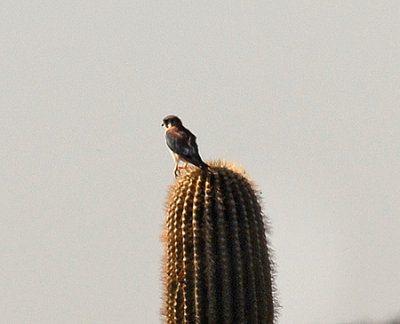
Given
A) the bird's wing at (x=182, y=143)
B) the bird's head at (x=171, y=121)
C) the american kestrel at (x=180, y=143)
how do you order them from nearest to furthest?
1. the american kestrel at (x=180, y=143)
2. the bird's wing at (x=182, y=143)
3. the bird's head at (x=171, y=121)

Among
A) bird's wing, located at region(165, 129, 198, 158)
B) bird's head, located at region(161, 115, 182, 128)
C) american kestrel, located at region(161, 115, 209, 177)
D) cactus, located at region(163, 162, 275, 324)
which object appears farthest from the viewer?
bird's head, located at region(161, 115, 182, 128)

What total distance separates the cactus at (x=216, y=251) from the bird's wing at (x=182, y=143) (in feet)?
1.13

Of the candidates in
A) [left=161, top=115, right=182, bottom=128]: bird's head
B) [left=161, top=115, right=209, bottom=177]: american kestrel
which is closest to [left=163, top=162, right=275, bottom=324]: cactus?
[left=161, top=115, right=209, bottom=177]: american kestrel

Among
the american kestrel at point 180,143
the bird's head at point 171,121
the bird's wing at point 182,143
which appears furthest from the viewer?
the bird's head at point 171,121

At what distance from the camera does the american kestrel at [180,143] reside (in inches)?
365

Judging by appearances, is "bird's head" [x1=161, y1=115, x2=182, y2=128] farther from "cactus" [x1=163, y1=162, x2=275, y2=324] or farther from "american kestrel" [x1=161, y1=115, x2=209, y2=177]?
"cactus" [x1=163, y1=162, x2=275, y2=324]

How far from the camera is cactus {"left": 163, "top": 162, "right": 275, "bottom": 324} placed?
8781 mm

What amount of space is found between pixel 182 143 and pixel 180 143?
3cm

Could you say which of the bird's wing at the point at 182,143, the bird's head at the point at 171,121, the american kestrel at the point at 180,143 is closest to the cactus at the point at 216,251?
the american kestrel at the point at 180,143

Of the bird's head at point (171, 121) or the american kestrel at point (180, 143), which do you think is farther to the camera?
the bird's head at point (171, 121)

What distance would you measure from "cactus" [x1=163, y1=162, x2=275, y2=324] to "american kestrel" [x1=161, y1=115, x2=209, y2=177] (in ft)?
0.76

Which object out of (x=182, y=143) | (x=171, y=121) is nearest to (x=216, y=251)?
(x=182, y=143)

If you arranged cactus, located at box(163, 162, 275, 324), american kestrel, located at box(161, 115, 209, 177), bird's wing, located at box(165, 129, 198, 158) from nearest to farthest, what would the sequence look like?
cactus, located at box(163, 162, 275, 324) → american kestrel, located at box(161, 115, 209, 177) → bird's wing, located at box(165, 129, 198, 158)

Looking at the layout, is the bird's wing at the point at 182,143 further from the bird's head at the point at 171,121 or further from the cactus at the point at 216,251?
the cactus at the point at 216,251
